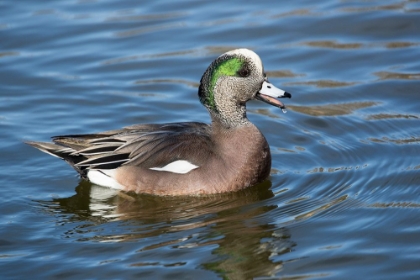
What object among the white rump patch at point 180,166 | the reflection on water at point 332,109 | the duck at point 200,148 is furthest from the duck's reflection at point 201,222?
the reflection on water at point 332,109

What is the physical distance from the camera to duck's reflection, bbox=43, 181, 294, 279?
6.48 m

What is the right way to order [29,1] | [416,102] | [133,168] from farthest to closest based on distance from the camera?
[29,1] → [416,102] → [133,168]

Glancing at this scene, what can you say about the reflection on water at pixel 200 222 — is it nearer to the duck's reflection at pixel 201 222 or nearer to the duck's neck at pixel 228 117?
the duck's reflection at pixel 201 222

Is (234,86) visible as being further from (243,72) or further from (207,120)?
(207,120)

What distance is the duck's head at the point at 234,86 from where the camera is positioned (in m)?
7.82

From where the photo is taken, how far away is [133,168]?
7.89 m

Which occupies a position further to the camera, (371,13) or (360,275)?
(371,13)

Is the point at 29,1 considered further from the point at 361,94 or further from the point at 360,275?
the point at 360,275

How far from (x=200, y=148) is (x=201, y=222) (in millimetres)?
895

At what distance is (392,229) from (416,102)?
3.00 m

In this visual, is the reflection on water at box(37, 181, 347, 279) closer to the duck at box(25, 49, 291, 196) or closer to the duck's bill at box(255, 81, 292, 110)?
the duck at box(25, 49, 291, 196)

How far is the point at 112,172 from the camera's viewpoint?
7984 mm

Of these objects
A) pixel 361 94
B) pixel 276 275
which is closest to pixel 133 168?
pixel 276 275

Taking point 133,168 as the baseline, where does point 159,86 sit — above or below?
above
